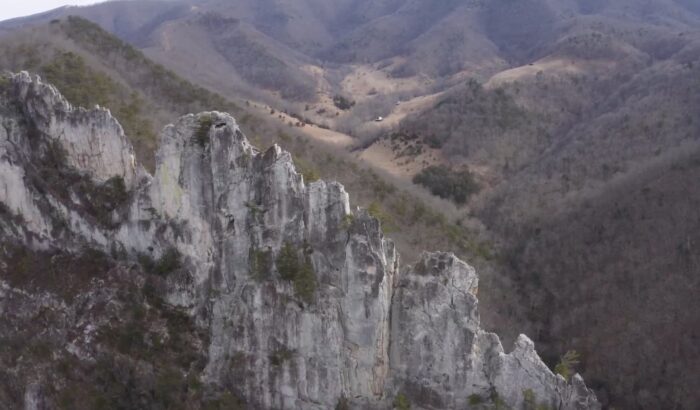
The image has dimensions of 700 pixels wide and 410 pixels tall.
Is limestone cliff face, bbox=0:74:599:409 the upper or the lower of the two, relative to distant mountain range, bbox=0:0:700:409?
upper

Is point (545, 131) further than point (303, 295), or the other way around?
point (545, 131)

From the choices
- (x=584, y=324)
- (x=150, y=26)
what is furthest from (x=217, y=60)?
(x=584, y=324)

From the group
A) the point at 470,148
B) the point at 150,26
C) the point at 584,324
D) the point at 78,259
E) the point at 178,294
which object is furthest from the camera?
the point at 150,26

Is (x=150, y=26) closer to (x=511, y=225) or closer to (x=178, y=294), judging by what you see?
(x=511, y=225)

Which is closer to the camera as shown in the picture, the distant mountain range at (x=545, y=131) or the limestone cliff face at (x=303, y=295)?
the limestone cliff face at (x=303, y=295)

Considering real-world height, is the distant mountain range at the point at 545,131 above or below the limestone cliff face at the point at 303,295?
below

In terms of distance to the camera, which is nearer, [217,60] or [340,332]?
[340,332]

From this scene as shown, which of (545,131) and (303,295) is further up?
(303,295)

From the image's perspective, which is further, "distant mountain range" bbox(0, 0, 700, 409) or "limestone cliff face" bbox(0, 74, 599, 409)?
"distant mountain range" bbox(0, 0, 700, 409)
